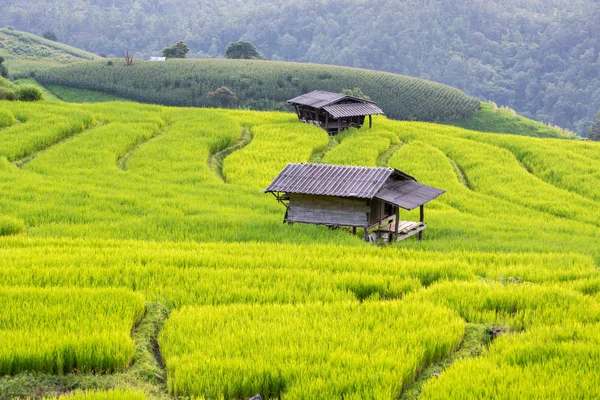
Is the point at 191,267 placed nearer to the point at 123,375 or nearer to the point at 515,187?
the point at 123,375

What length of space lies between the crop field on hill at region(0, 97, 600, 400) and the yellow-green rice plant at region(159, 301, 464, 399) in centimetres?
3

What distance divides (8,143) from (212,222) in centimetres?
1377

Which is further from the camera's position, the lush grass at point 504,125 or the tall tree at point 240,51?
the tall tree at point 240,51

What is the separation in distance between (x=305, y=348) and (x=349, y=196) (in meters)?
10.5

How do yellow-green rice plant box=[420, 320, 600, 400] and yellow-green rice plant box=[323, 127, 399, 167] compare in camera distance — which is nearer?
yellow-green rice plant box=[420, 320, 600, 400]

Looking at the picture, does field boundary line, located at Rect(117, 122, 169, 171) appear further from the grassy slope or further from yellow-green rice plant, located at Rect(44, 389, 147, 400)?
the grassy slope

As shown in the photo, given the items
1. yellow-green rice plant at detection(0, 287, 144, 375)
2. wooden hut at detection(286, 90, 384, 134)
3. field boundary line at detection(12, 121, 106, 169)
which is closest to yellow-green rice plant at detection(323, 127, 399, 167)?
wooden hut at detection(286, 90, 384, 134)

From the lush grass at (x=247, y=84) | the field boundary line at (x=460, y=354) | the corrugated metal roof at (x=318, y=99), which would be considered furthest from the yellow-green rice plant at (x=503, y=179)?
the lush grass at (x=247, y=84)

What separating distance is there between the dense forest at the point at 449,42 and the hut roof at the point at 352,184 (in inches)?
4694

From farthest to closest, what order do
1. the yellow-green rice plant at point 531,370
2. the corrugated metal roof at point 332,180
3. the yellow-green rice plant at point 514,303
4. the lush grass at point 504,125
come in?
the lush grass at point 504,125
the corrugated metal roof at point 332,180
the yellow-green rice plant at point 514,303
the yellow-green rice plant at point 531,370

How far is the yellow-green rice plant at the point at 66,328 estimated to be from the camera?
7230 millimetres

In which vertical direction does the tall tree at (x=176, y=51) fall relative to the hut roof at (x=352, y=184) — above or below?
above

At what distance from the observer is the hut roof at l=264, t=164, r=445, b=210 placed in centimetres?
1809

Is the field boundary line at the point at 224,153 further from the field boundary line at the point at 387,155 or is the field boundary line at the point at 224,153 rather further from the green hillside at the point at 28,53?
the green hillside at the point at 28,53
